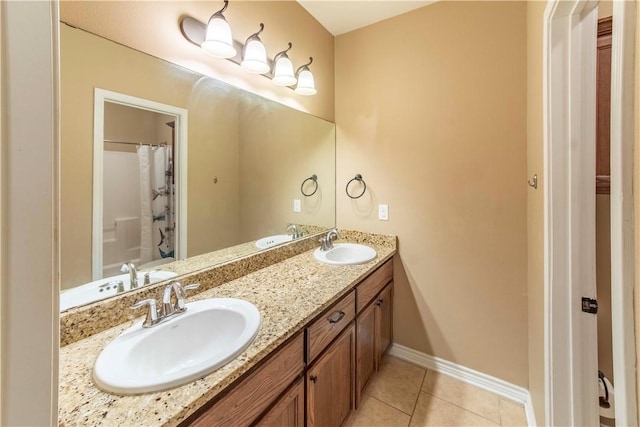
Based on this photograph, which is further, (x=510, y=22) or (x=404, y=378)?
(x=404, y=378)

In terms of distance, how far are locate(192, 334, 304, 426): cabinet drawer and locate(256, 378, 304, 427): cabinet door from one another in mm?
31

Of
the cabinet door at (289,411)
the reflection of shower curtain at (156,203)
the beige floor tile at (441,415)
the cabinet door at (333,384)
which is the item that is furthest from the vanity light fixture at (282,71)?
the beige floor tile at (441,415)

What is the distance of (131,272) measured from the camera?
3.63ft

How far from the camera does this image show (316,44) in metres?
2.07

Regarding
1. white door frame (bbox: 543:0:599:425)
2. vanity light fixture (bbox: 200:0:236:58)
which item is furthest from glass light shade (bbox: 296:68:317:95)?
white door frame (bbox: 543:0:599:425)

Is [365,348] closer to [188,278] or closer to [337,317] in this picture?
[337,317]

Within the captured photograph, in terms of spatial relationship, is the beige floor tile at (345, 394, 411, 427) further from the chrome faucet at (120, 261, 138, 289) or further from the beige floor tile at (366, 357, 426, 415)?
the chrome faucet at (120, 261, 138, 289)

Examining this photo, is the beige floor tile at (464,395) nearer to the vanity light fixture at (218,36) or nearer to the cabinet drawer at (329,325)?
the cabinet drawer at (329,325)

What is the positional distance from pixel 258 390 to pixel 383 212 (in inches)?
60.8

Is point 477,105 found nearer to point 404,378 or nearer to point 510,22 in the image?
point 510,22

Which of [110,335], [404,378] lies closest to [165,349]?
[110,335]

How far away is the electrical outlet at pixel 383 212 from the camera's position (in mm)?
2087

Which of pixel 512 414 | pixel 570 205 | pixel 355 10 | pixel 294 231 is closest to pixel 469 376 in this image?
pixel 512 414

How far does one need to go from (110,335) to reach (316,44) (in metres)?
2.18
